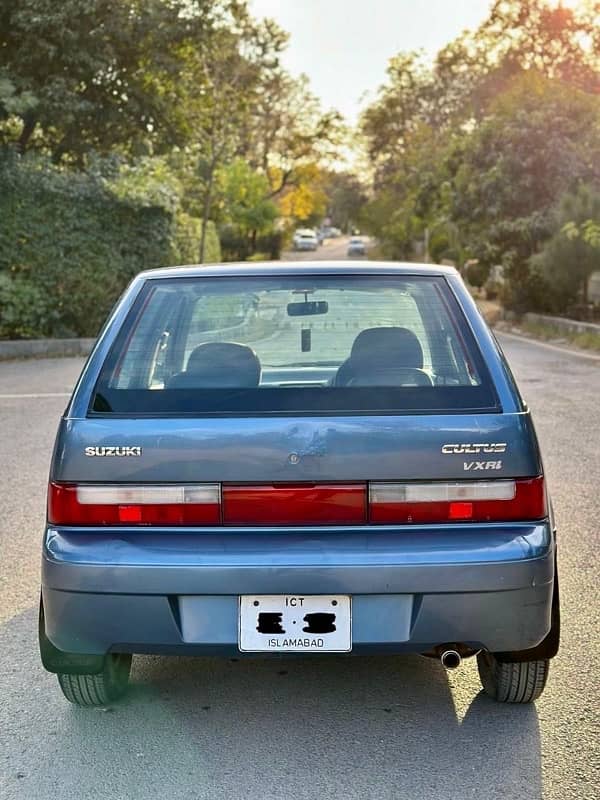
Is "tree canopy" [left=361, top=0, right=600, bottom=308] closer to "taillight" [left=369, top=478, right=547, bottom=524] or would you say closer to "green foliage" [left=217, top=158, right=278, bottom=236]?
"green foliage" [left=217, top=158, right=278, bottom=236]

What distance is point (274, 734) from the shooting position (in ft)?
10.6

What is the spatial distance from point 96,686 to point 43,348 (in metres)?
13.2

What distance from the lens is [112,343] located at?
333 cm

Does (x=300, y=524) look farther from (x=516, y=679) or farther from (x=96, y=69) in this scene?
(x=96, y=69)

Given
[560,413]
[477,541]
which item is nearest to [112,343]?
[477,541]

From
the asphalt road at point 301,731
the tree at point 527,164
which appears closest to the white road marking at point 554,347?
the tree at point 527,164

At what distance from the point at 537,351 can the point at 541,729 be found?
13.1m

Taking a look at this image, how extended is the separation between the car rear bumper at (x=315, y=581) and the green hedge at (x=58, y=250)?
13786mm

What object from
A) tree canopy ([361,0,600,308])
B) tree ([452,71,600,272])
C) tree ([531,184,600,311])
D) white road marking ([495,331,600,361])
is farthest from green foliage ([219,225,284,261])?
tree ([531,184,600,311])

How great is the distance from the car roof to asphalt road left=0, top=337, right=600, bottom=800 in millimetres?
1445

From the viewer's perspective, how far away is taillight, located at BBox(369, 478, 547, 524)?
2979 millimetres

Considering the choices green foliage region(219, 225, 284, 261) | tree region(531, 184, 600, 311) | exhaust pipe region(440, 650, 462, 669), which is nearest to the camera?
exhaust pipe region(440, 650, 462, 669)

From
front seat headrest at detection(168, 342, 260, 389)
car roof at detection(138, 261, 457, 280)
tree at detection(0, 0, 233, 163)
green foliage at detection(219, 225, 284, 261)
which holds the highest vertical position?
tree at detection(0, 0, 233, 163)

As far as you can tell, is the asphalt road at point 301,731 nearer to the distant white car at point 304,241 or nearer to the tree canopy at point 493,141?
the tree canopy at point 493,141
